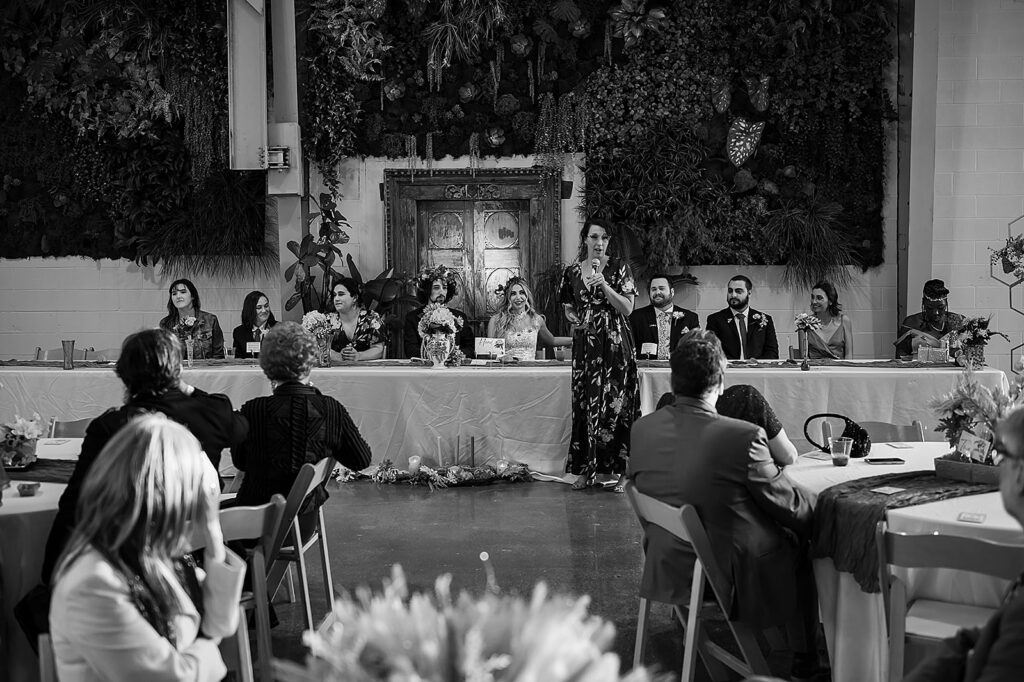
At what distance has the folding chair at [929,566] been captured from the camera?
7.43ft

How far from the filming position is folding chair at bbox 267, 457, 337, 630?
3111 mm

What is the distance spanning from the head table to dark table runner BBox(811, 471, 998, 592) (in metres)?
3.20

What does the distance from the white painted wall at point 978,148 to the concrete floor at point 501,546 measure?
183 inches

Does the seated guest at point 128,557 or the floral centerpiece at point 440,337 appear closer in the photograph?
the seated guest at point 128,557

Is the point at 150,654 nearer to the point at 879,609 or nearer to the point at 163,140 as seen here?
the point at 879,609

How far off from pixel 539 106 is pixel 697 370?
247 inches

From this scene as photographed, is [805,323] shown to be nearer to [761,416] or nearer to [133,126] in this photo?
[761,416]

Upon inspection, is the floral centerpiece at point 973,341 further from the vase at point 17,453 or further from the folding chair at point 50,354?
the folding chair at point 50,354

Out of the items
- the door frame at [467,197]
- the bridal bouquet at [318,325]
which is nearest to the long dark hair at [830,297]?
the door frame at [467,197]

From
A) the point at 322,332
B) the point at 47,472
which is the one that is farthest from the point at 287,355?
the point at 322,332

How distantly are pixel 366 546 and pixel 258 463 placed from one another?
153 cm

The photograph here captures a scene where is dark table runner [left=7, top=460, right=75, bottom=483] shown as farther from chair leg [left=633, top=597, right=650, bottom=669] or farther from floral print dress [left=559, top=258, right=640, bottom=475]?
floral print dress [left=559, top=258, right=640, bottom=475]

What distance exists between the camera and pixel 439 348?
668 centimetres

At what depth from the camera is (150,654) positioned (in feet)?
5.67
